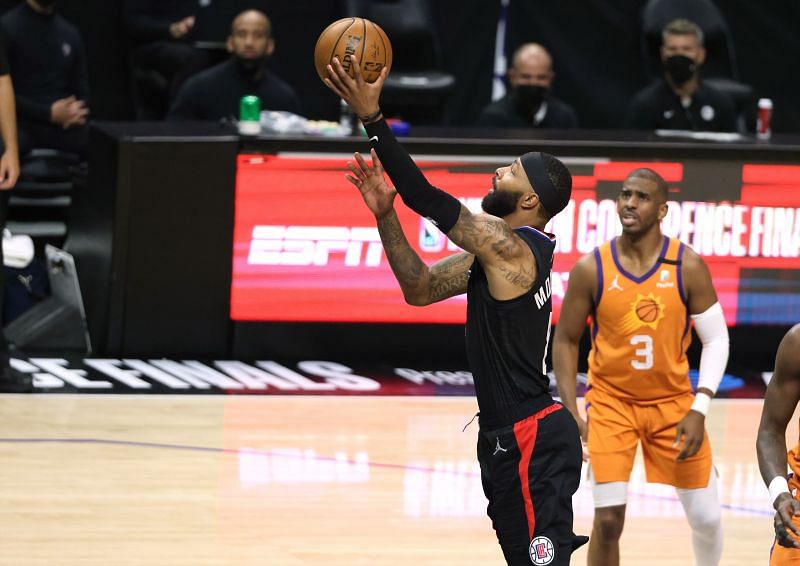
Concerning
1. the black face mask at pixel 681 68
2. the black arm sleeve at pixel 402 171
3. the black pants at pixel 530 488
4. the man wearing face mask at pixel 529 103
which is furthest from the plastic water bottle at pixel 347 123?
the black arm sleeve at pixel 402 171

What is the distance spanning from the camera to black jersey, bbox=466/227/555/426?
5059 millimetres

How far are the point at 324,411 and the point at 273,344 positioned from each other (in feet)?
3.73

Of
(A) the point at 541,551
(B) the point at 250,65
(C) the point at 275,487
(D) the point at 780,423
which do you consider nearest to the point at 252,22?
(B) the point at 250,65

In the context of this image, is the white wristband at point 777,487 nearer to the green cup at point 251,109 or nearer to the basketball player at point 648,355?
the basketball player at point 648,355

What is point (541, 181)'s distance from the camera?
5.16 meters

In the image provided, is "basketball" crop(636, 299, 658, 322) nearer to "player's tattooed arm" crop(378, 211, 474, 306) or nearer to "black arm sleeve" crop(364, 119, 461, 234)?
"player's tattooed arm" crop(378, 211, 474, 306)

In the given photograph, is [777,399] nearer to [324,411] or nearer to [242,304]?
[324,411]

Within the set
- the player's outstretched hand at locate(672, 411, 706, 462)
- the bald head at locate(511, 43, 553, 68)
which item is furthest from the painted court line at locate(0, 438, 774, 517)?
the bald head at locate(511, 43, 553, 68)

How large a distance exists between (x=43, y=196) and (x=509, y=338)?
706cm

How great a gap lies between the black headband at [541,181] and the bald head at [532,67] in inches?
264

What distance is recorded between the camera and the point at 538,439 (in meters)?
5.12

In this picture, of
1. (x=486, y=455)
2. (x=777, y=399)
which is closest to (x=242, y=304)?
(x=486, y=455)

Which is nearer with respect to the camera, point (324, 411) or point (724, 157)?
point (324, 411)

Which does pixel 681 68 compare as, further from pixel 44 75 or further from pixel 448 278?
pixel 448 278
